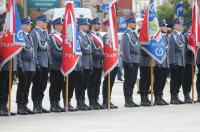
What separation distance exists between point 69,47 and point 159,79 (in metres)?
2.82

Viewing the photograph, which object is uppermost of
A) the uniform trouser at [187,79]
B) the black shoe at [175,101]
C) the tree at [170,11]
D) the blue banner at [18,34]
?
the blue banner at [18,34]

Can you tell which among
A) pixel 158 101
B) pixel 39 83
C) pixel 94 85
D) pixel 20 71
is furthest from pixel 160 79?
pixel 20 71

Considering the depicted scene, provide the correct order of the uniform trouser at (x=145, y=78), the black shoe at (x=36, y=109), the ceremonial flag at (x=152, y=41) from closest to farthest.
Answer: the black shoe at (x=36, y=109) → the ceremonial flag at (x=152, y=41) → the uniform trouser at (x=145, y=78)

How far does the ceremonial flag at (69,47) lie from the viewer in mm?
17594

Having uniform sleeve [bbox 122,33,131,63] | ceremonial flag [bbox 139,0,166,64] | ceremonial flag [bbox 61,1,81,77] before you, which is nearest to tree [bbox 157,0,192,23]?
ceremonial flag [bbox 139,0,166,64]

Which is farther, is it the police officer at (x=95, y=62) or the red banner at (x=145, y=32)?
the red banner at (x=145, y=32)

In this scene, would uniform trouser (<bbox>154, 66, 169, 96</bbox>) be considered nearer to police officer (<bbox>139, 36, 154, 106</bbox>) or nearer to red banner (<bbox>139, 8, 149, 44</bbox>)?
police officer (<bbox>139, 36, 154, 106</bbox>)

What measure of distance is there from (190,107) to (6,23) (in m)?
4.51

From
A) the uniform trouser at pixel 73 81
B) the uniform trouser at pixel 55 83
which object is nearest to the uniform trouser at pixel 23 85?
the uniform trouser at pixel 55 83

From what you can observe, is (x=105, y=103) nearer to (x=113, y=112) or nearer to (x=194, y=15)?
(x=113, y=112)

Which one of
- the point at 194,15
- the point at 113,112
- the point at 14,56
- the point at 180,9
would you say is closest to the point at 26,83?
the point at 14,56

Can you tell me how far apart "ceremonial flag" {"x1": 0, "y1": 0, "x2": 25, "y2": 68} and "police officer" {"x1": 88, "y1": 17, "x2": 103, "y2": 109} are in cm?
208

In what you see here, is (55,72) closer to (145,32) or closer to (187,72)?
(145,32)

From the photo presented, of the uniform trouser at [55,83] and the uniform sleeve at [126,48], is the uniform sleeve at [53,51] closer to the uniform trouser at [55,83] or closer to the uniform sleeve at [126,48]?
the uniform trouser at [55,83]
